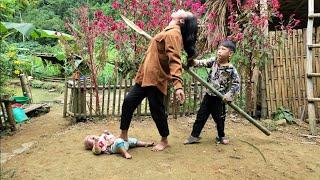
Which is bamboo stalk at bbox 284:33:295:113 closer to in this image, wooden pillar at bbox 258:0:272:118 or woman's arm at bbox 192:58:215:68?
wooden pillar at bbox 258:0:272:118

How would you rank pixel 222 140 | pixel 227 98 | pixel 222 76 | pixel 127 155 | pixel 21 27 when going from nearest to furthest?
pixel 127 155, pixel 227 98, pixel 222 76, pixel 222 140, pixel 21 27

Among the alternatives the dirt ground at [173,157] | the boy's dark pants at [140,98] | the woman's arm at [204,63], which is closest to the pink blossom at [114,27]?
the dirt ground at [173,157]

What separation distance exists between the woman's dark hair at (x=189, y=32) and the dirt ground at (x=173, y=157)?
118 cm

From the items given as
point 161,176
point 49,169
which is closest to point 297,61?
point 161,176

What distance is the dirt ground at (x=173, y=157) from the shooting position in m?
3.81

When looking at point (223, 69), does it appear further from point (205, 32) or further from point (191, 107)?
point (205, 32)

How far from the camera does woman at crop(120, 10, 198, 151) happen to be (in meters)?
4.11

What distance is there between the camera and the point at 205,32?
282 inches

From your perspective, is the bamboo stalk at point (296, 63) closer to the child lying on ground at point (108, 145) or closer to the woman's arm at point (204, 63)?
the woman's arm at point (204, 63)

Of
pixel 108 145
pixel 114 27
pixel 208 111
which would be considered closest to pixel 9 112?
pixel 114 27

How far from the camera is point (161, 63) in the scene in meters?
4.26

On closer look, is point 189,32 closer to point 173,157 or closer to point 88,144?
point 173,157

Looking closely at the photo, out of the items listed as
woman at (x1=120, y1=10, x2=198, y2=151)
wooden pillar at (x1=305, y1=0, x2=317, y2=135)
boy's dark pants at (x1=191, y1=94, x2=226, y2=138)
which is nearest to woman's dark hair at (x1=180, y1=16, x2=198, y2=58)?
woman at (x1=120, y1=10, x2=198, y2=151)

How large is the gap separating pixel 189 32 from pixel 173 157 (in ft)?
4.46
